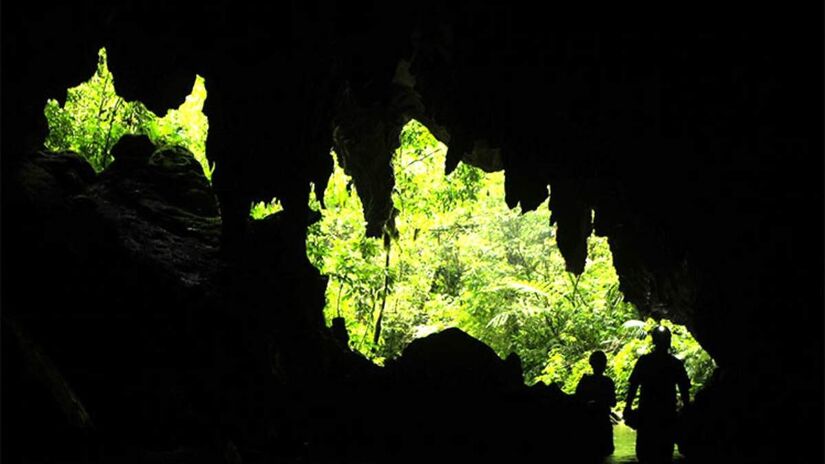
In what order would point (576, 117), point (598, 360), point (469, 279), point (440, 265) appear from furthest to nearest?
point (440, 265)
point (469, 279)
point (576, 117)
point (598, 360)

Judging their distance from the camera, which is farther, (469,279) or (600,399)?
(469,279)

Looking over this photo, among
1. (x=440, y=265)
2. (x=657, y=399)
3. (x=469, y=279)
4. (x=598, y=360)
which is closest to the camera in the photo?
(x=657, y=399)

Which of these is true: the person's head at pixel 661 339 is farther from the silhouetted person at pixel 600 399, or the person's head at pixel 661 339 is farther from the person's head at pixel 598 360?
the silhouetted person at pixel 600 399

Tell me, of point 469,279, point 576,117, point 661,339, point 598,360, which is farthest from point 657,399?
point 469,279

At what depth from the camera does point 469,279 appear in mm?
25906

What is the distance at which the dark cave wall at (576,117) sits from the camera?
7566 millimetres

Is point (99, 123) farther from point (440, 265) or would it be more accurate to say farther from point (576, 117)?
point (440, 265)

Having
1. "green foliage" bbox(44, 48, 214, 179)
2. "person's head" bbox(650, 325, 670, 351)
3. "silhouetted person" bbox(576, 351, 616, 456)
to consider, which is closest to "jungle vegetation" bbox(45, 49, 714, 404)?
"green foliage" bbox(44, 48, 214, 179)

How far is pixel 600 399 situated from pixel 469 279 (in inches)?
640

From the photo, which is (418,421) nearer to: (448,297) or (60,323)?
(60,323)

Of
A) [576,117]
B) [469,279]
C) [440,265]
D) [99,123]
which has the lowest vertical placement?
[576,117]

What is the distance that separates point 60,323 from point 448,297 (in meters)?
19.6

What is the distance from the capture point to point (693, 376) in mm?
16938

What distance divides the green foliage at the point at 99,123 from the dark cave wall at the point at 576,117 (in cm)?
522
